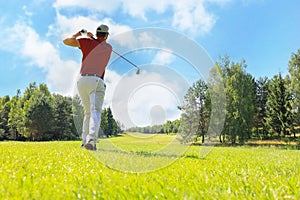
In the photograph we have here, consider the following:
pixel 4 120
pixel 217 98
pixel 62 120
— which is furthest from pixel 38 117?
pixel 217 98

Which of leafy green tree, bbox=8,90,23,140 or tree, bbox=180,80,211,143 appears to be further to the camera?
leafy green tree, bbox=8,90,23,140

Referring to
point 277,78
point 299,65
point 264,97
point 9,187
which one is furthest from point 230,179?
point 264,97

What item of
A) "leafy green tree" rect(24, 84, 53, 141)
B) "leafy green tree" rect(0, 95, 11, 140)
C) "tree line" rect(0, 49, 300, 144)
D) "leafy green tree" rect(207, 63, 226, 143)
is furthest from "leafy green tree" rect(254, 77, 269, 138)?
"leafy green tree" rect(0, 95, 11, 140)

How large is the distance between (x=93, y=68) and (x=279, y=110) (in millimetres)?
59192

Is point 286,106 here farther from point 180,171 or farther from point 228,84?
point 180,171

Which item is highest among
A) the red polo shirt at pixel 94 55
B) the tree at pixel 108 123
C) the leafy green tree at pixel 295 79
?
the leafy green tree at pixel 295 79

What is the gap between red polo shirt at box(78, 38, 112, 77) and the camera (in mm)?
7375

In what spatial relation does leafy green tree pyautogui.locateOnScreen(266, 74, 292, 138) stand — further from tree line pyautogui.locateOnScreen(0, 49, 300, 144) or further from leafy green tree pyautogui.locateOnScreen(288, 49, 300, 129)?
leafy green tree pyautogui.locateOnScreen(288, 49, 300, 129)

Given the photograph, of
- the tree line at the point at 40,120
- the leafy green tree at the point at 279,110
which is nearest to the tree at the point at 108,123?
the tree line at the point at 40,120

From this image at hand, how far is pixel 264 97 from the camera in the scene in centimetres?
6750

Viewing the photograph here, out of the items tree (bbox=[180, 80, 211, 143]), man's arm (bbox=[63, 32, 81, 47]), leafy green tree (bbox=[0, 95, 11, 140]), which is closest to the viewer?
man's arm (bbox=[63, 32, 81, 47])

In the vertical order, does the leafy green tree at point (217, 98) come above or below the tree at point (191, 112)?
above

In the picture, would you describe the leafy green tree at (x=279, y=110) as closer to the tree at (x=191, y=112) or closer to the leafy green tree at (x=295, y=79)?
the leafy green tree at (x=295, y=79)

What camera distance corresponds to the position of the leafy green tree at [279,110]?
56.4 metres
